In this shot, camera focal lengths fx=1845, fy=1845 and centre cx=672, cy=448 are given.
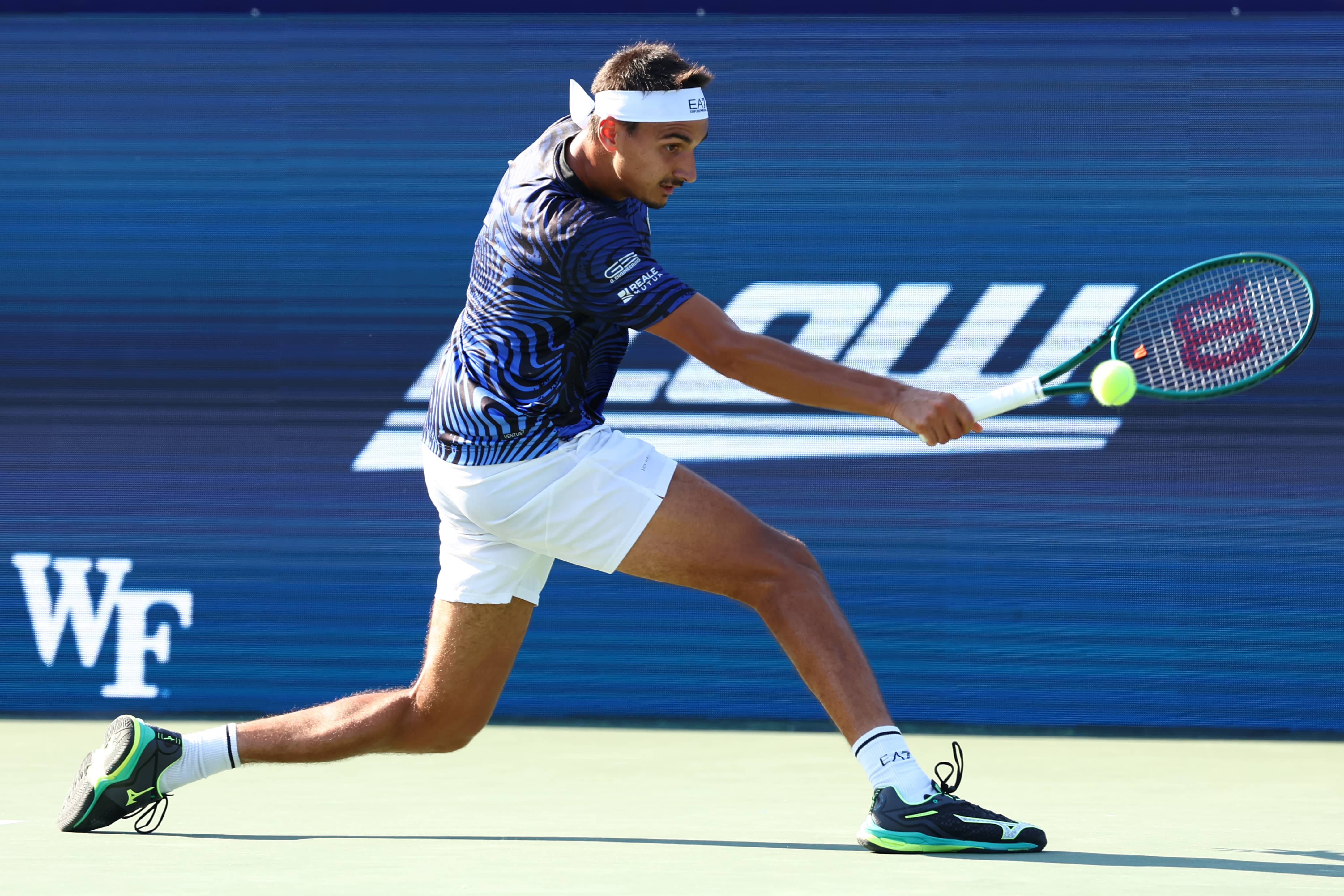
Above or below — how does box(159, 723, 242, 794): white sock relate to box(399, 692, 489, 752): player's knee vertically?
below

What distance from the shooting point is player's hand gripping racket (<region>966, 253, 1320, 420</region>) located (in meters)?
3.99

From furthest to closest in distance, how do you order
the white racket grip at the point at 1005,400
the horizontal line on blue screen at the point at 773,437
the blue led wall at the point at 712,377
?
1. the horizontal line on blue screen at the point at 773,437
2. the blue led wall at the point at 712,377
3. the white racket grip at the point at 1005,400

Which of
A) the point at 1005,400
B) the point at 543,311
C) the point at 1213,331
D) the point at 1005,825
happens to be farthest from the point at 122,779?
the point at 1213,331

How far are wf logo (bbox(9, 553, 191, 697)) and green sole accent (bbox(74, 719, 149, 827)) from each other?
2.60 meters

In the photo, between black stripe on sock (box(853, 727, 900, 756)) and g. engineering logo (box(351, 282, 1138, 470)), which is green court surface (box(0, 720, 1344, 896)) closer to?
black stripe on sock (box(853, 727, 900, 756))

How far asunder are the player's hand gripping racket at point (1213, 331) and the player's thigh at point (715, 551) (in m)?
0.56

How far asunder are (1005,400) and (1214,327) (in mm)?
1004

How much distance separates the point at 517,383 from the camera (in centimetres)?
390

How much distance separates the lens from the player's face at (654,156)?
3.83 meters

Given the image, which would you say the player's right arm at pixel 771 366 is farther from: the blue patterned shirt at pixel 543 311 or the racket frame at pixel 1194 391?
the racket frame at pixel 1194 391

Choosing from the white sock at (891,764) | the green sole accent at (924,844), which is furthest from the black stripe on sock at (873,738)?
the green sole accent at (924,844)

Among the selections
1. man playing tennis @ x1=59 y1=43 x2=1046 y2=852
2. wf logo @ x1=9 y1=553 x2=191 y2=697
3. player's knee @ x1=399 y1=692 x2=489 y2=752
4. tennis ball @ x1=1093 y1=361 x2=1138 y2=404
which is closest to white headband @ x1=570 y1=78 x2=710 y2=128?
man playing tennis @ x1=59 y1=43 x2=1046 y2=852

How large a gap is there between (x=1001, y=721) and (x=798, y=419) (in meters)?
1.25

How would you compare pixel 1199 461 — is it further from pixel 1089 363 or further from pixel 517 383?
pixel 517 383
